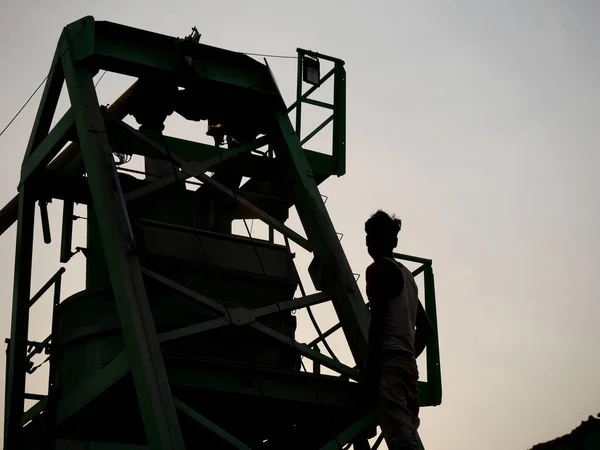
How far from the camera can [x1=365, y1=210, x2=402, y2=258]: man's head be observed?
6570 mm

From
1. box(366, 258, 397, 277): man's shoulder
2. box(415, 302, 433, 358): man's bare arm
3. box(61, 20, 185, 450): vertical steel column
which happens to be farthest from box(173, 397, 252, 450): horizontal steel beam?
box(366, 258, 397, 277): man's shoulder

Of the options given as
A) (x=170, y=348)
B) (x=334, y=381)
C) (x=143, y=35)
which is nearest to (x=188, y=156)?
(x=143, y=35)

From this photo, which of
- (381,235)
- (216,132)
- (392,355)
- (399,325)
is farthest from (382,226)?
(216,132)

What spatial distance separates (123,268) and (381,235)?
2159 millimetres

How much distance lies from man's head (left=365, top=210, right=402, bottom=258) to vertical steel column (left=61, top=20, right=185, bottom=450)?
1.83 meters

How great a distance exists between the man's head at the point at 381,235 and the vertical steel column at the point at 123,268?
183 cm

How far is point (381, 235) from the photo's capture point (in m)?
6.57

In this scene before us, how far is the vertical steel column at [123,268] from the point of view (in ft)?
21.8

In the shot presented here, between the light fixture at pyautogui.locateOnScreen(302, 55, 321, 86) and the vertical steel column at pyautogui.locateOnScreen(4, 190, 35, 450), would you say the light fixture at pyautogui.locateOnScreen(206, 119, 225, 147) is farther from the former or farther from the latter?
the vertical steel column at pyautogui.locateOnScreen(4, 190, 35, 450)

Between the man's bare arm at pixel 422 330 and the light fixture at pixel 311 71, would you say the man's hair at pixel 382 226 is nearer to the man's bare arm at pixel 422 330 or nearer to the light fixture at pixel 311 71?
the man's bare arm at pixel 422 330

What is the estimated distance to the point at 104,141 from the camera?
26.6 feet

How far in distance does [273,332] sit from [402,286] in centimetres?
231

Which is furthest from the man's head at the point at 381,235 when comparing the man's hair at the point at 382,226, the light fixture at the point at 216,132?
the light fixture at the point at 216,132

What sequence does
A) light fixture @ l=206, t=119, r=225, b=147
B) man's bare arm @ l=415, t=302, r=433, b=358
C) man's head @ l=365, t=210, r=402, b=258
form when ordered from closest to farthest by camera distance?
1. man's head @ l=365, t=210, r=402, b=258
2. man's bare arm @ l=415, t=302, r=433, b=358
3. light fixture @ l=206, t=119, r=225, b=147
